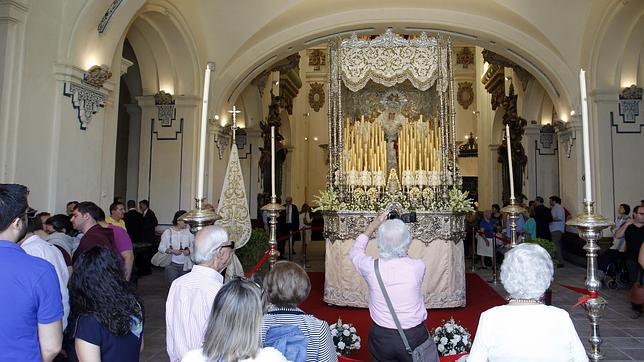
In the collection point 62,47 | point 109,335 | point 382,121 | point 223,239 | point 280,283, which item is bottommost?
point 109,335

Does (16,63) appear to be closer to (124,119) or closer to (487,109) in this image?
(124,119)

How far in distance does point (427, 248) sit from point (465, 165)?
1576 cm

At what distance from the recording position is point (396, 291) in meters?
2.55

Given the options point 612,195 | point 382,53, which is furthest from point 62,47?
point 612,195

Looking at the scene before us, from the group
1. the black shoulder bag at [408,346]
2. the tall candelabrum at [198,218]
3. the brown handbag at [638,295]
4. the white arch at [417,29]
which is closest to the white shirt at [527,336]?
the black shoulder bag at [408,346]

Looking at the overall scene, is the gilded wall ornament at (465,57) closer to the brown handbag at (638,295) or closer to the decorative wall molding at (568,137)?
the decorative wall molding at (568,137)

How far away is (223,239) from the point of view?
7.80 ft

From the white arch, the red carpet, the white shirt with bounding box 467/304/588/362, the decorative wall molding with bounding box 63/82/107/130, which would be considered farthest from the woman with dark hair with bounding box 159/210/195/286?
the white arch

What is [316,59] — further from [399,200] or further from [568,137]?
[399,200]

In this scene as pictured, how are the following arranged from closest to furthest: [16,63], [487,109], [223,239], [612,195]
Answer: [223,239], [16,63], [612,195], [487,109]

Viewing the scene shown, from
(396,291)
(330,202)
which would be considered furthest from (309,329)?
(330,202)

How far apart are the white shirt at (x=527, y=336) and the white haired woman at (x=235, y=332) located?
2.62ft

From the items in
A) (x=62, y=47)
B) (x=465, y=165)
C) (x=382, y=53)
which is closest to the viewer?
(x=62, y=47)

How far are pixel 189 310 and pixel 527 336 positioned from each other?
1.45m
